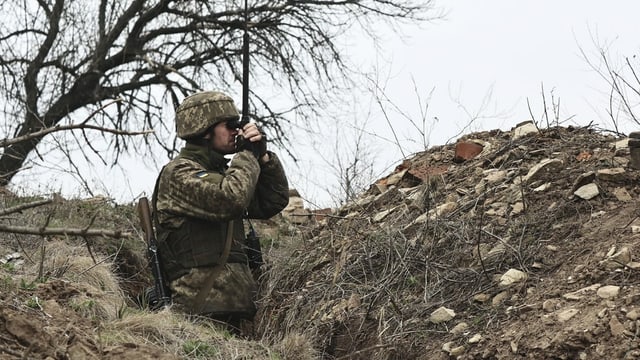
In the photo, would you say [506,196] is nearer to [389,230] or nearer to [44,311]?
[389,230]

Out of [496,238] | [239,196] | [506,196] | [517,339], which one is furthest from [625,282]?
[239,196]

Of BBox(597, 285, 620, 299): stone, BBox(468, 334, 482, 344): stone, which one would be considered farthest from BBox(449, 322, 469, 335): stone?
BBox(597, 285, 620, 299): stone

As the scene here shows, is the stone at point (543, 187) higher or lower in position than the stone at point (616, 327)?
higher

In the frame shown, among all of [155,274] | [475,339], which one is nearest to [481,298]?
[475,339]

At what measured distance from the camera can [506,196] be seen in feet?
20.0

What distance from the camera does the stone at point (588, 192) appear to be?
5598mm

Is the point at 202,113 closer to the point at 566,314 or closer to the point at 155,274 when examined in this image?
the point at 155,274

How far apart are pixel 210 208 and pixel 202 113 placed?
612 mm

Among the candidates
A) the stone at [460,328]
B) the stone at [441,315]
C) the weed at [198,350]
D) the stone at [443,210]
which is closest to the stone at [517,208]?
the stone at [443,210]

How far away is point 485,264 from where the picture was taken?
5488 mm

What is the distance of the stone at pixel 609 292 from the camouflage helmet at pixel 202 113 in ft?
7.25

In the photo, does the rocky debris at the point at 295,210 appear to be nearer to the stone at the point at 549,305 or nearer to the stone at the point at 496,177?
the stone at the point at 496,177

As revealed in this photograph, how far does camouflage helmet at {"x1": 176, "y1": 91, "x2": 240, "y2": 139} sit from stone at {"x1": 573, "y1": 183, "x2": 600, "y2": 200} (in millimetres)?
1924

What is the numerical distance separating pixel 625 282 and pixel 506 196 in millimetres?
1433
